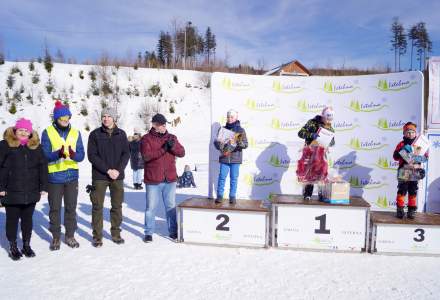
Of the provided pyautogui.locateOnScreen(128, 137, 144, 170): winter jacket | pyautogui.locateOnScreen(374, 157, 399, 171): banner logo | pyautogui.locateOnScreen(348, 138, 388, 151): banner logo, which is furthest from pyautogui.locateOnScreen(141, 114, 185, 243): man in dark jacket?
pyautogui.locateOnScreen(128, 137, 144, 170): winter jacket

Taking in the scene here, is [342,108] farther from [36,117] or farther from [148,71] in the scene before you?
[148,71]

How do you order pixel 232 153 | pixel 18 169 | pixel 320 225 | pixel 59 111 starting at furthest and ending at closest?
pixel 232 153, pixel 320 225, pixel 59 111, pixel 18 169

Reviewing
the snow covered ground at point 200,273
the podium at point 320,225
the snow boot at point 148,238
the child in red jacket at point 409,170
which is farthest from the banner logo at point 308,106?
the snow boot at point 148,238

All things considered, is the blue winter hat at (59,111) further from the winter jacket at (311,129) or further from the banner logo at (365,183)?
the banner logo at (365,183)

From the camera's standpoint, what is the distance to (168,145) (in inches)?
161

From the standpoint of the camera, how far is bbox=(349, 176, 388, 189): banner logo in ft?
16.9

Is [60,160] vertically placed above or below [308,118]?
below

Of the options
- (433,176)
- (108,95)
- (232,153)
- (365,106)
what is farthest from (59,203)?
(108,95)

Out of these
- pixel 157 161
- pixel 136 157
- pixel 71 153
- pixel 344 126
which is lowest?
pixel 136 157

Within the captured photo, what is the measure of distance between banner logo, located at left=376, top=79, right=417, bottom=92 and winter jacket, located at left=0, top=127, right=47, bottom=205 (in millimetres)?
4850

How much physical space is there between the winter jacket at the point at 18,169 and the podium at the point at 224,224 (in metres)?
1.69

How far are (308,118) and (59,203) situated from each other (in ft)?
12.5

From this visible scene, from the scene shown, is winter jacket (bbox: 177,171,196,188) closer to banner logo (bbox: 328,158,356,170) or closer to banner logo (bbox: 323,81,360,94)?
banner logo (bbox: 328,158,356,170)

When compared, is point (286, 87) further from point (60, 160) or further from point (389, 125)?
point (60, 160)
